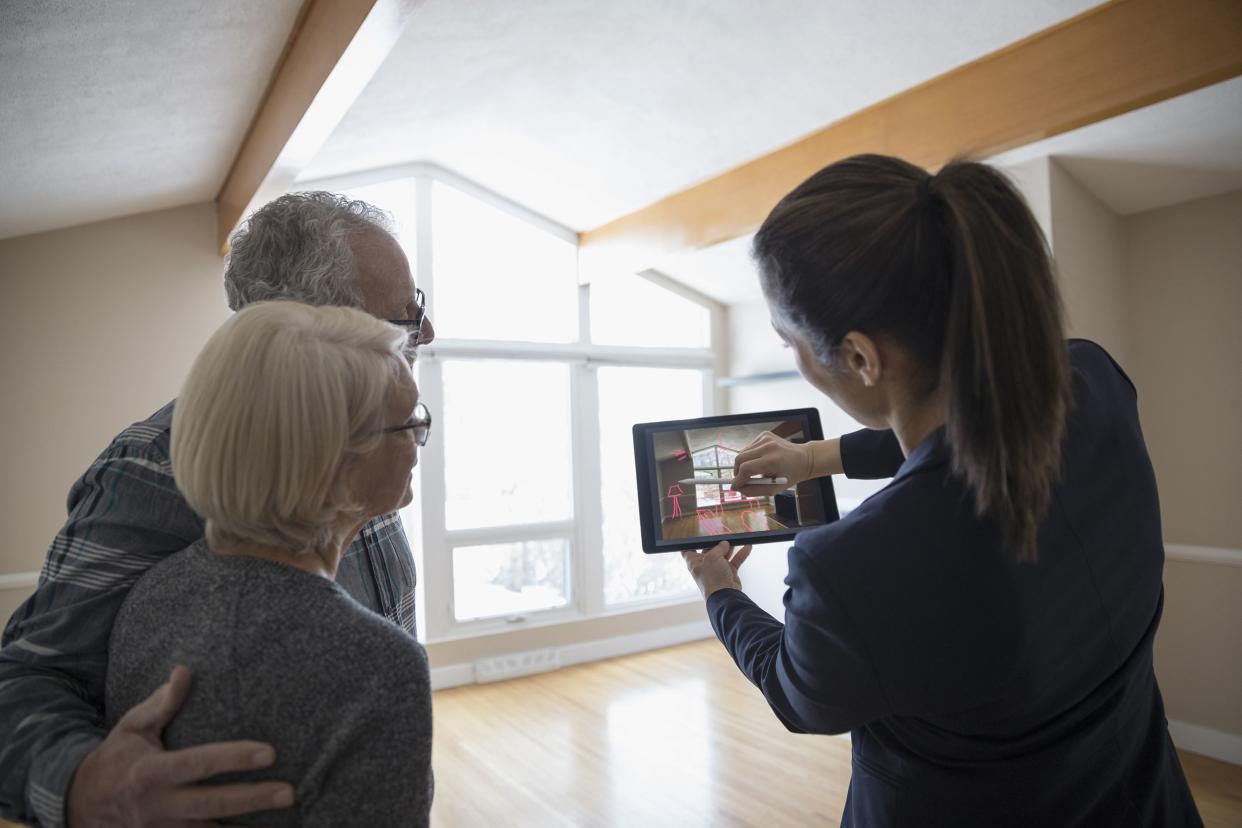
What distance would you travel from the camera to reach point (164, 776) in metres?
0.69

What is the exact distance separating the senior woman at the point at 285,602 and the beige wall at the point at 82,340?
3.92 meters

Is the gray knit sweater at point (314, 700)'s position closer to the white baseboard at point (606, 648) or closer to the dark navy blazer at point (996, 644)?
the dark navy blazer at point (996, 644)

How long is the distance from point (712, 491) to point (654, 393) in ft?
16.0

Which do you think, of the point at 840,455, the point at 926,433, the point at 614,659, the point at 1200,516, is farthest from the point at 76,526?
the point at 614,659

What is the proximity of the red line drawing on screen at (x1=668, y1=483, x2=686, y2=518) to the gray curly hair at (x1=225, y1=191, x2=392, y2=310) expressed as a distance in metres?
0.67

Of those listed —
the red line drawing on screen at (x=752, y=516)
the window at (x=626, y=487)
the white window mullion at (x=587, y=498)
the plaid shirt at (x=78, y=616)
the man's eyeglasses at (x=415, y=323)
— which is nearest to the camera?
the plaid shirt at (x=78, y=616)

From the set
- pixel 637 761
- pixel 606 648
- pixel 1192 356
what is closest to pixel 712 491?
pixel 637 761

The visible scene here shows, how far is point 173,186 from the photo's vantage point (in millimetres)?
3889

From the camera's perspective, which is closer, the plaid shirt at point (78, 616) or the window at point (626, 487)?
the plaid shirt at point (78, 616)

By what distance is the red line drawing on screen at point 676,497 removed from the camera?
1.48m

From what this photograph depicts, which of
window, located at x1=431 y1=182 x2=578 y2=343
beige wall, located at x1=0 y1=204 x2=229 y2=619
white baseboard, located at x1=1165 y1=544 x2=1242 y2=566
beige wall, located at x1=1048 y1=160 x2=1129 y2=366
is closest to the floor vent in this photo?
window, located at x1=431 y1=182 x2=578 y2=343

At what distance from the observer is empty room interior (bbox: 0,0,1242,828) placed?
76 centimetres

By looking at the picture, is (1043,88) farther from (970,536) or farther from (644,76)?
(970,536)

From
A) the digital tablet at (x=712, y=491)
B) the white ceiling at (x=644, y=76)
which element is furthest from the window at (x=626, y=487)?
the digital tablet at (x=712, y=491)
